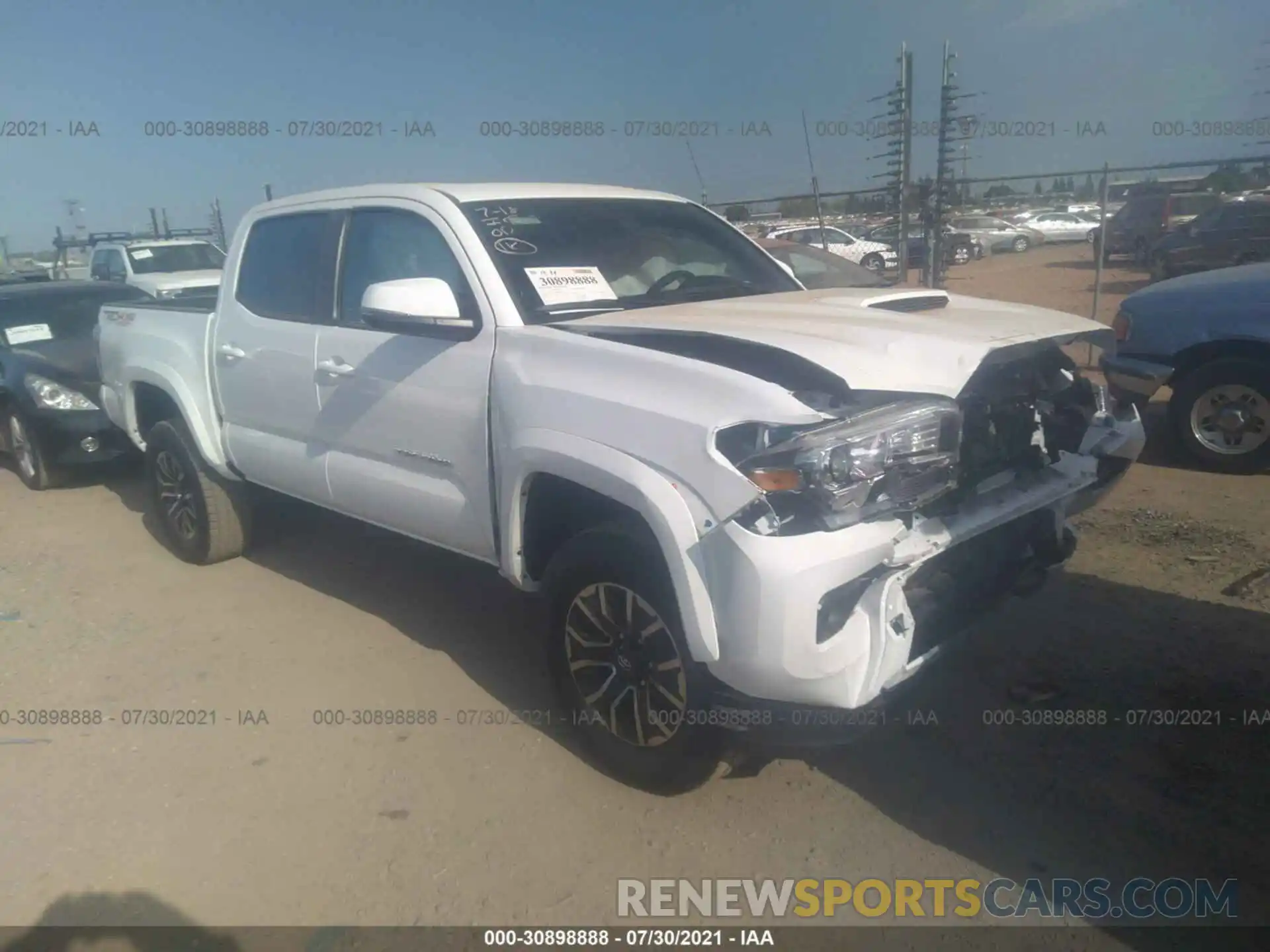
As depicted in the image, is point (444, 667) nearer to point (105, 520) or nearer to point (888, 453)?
point (888, 453)

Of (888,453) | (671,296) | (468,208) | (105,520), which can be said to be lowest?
(105,520)

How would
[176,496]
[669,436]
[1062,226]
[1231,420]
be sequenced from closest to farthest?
1. [669,436]
2. [176,496]
3. [1231,420]
4. [1062,226]

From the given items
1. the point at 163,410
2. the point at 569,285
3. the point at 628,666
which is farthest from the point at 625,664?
the point at 163,410

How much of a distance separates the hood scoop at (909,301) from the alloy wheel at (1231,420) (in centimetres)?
369

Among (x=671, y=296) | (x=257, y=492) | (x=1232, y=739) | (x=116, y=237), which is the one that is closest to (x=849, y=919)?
(x=1232, y=739)

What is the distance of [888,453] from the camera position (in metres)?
2.62

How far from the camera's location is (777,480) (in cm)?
256

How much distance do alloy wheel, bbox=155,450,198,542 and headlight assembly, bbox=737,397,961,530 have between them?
414 cm

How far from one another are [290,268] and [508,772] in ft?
8.88

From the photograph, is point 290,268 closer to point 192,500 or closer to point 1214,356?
point 192,500

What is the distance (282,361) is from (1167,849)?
13.2 feet

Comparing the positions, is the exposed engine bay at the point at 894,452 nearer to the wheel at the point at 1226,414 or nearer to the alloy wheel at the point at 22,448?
the wheel at the point at 1226,414

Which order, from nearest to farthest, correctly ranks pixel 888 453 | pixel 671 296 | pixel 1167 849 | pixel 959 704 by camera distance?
pixel 888 453
pixel 1167 849
pixel 959 704
pixel 671 296

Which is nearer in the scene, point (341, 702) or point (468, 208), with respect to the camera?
point (468, 208)
